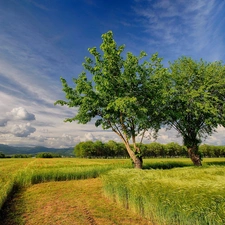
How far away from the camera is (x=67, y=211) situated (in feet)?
30.0

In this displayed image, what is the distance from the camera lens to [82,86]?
19922 mm

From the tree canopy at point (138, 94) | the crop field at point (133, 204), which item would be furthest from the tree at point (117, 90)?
the crop field at point (133, 204)

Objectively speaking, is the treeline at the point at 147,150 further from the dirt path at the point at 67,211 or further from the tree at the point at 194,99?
the dirt path at the point at 67,211

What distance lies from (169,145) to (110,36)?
136 metres

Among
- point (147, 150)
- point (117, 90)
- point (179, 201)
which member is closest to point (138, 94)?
point (117, 90)

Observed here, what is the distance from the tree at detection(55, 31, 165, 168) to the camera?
19.1 m

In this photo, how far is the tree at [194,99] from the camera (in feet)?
79.9

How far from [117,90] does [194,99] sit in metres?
12.6

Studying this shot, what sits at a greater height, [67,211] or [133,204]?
[133,204]

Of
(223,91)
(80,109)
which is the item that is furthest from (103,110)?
(223,91)

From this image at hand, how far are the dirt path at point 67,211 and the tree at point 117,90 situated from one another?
9632mm

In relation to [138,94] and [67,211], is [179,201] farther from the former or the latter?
[138,94]

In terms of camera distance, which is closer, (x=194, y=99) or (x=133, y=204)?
(x=133, y=204)

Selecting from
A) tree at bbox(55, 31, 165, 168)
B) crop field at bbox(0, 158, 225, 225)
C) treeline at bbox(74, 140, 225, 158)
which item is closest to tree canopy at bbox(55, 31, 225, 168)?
tree at bbox(55, 31, 165, 168)
